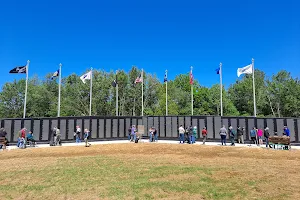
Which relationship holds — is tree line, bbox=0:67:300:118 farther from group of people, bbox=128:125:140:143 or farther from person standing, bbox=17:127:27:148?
person standing, bbox=17:127:27:148

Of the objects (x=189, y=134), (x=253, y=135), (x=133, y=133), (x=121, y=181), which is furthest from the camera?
(x=133, y=133)

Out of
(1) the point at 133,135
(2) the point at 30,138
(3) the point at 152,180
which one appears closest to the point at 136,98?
(1) the point at 133,135

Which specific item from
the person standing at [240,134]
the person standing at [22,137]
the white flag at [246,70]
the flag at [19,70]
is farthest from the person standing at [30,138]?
the white flag at [246,70]

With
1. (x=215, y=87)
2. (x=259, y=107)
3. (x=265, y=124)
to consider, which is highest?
(x=215, y=87)

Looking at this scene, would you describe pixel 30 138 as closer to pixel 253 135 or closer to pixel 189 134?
pixel 189 134

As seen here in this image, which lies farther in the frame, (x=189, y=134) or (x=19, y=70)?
(x=19, y=70)

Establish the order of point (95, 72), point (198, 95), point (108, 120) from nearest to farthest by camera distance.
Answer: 1. point (108, 120)
2. point (95, 72)
3. point (198, 95)

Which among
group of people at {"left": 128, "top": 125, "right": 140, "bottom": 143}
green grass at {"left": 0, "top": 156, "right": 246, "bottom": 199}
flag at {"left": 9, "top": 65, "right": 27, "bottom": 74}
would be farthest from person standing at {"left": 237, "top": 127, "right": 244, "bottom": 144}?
flag at {"left": 9, "top": 65, "right": 27, "bottom": 74}

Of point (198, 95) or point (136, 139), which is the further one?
point (198, 95)

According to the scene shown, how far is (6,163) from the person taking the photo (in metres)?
13.1

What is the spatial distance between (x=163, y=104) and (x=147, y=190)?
41.8 metres

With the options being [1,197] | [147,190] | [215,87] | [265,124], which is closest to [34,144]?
[1,197]

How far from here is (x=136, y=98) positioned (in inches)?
2127

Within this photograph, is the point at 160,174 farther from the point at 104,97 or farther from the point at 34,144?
the point at 104,97
